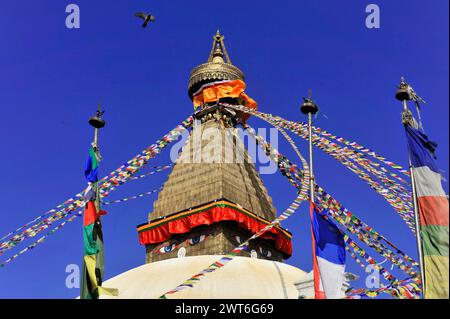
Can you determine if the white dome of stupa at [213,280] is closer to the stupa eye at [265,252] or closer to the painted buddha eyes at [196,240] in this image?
the painted buddha eyes at [196,240]

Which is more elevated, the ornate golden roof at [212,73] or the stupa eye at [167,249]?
the ornate golden roof at [212,73]

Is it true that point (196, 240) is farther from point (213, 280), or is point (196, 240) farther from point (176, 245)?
point (213, 280)

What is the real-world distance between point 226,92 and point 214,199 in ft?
21.2

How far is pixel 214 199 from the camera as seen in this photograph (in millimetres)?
22828

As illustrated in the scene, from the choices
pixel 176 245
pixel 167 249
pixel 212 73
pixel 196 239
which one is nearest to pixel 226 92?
pixel 212 73

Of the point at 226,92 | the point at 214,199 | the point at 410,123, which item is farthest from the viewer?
the point at 226,92

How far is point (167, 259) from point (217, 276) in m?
4.96

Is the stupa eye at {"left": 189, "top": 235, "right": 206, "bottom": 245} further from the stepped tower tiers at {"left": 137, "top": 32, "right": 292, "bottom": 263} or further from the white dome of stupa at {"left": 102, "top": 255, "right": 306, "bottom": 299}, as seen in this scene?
the white dome of stupa at {"left": 102, "top": 255, "right": 306, "bottom": 299}

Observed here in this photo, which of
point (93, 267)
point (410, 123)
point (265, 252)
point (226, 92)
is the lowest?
point (93, 267)

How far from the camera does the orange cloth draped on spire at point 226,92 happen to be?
27.3 m

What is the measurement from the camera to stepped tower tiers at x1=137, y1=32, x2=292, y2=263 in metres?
22.3

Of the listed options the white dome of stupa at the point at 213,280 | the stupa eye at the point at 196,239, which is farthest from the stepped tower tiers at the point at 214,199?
the white dome of stupa at the point at 213,280

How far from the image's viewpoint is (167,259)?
22688 millimetres
